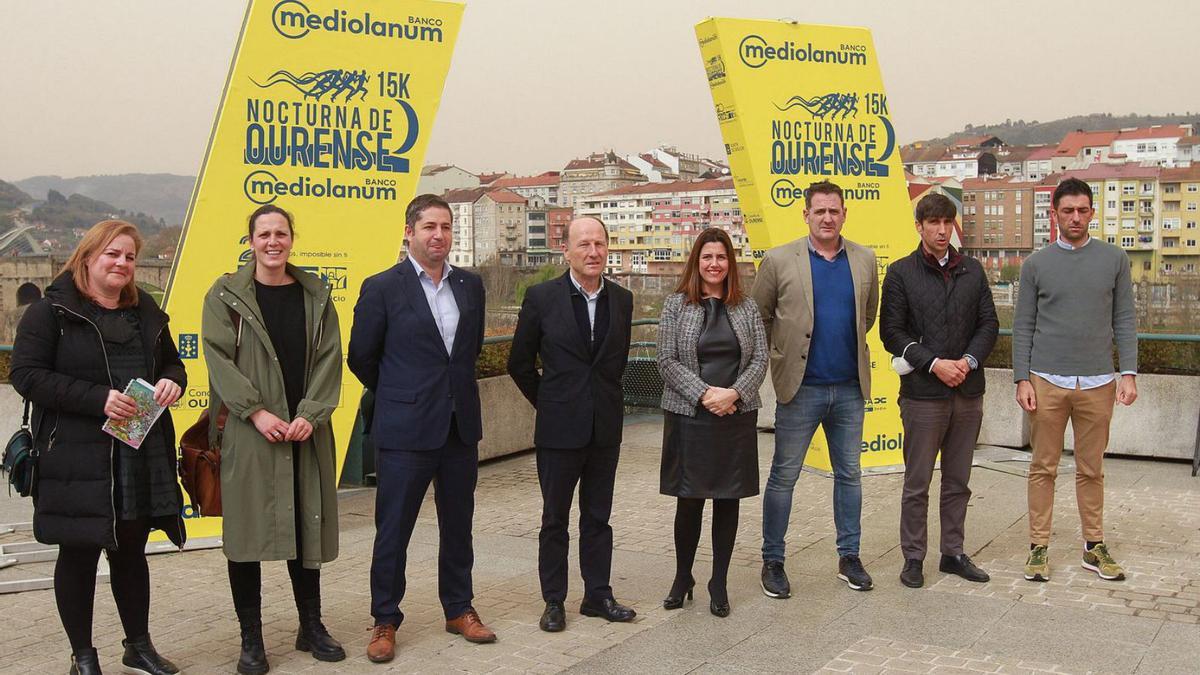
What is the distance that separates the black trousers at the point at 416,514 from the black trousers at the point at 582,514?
330 mm

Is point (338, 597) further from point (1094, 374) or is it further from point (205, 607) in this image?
point (1094, 374)

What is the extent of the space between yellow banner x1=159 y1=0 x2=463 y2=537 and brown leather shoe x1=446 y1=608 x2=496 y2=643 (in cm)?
221

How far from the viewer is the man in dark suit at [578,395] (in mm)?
4621

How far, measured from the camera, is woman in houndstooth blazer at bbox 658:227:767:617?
4.72 meters

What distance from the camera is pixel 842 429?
526cm

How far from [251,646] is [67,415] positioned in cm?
108

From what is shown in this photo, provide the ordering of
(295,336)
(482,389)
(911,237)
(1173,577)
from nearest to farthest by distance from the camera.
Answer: (295,336), (1173,577), (911,237), (482,389)

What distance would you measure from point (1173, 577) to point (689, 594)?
2372 mm

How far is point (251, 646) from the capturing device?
4.17 meters

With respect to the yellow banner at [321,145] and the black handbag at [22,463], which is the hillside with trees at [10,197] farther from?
the black handbag at [22,463]

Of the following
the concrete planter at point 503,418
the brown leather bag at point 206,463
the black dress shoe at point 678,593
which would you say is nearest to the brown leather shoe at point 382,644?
the brown leather bag at point 206,463

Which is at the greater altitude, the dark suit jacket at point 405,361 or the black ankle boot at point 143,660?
the dark suit jacket at point 405,361

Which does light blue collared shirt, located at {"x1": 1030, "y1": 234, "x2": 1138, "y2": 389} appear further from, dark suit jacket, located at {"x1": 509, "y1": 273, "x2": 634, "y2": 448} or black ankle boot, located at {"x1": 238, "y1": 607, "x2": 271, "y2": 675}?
black ankle boot, located at {"x1": 238, "y1": 607, "x2": 271, "y2": 675}

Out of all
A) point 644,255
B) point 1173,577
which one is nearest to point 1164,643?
point 1173,577
